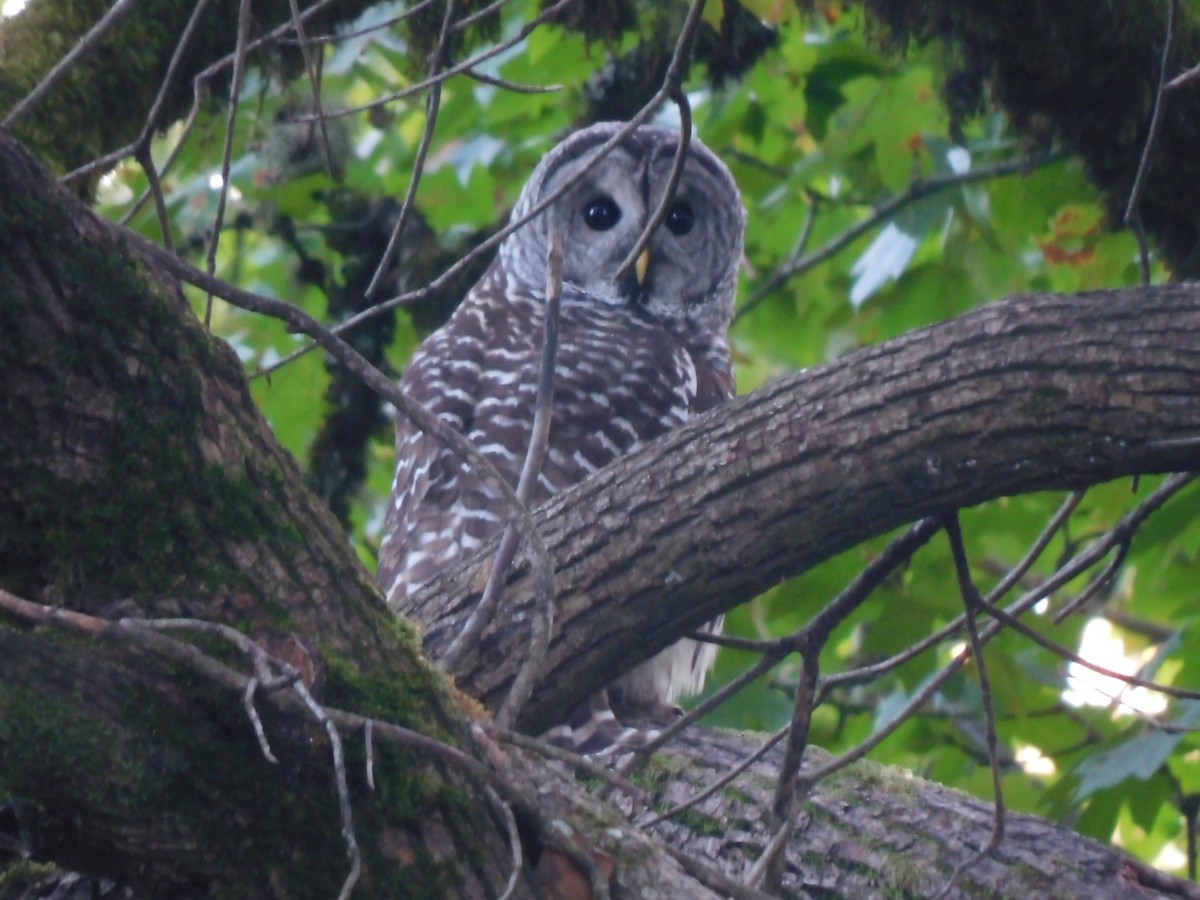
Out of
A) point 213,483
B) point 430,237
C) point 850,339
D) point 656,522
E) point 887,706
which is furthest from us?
point 850,339

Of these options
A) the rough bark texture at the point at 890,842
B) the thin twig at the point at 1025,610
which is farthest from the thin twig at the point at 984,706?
the rough bark texture at the point at 890,842

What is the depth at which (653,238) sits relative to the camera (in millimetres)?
5258

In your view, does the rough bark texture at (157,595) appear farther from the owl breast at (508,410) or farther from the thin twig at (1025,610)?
the owl breast at (508,410)

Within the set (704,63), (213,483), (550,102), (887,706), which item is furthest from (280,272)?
(213,483)

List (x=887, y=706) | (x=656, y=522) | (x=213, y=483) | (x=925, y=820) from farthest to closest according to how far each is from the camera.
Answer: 1. (x=887, y=706)
2. (x=925, y=820)
3. (x=656, y=522)
4. (x=213, y=483)

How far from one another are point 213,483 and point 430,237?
3856 mm

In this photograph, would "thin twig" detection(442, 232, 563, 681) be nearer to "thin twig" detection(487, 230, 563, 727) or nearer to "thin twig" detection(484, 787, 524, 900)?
"thin twig" detection(487, 230, 563, 727)

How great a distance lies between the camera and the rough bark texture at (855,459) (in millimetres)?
2293

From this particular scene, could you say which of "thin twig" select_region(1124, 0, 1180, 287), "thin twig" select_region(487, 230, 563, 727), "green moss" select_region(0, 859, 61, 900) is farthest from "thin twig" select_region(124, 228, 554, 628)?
"thin twig" select_region(1124, 0, 1180, 287)

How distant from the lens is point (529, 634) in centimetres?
242

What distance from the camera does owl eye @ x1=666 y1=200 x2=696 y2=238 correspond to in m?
→ 5.49

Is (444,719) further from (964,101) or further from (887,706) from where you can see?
(887,706)

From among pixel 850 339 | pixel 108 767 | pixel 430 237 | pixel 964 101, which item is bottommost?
pixel 108 767

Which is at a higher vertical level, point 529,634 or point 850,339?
point 850,339
